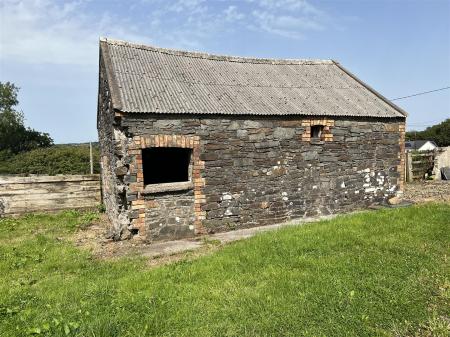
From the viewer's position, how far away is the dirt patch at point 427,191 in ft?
40.1

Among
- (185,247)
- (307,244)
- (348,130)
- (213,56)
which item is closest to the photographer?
(307,244)

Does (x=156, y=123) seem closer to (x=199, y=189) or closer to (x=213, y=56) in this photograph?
(x=199, y=189)

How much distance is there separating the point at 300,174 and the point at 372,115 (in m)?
3.26

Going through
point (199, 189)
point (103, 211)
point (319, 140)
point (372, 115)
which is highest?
point (372, 115)

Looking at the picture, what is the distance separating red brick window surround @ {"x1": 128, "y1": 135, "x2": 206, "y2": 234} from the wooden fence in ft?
17.7

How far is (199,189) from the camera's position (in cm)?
883

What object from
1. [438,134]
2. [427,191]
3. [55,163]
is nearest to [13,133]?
[55,163]

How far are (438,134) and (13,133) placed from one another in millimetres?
65965

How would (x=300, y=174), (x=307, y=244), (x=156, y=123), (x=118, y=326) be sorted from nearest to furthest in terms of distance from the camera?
1. (x=118, y=326)
2. (x=307, y=244)
3. (x=156, y=123)
4. (x=300, y=174)

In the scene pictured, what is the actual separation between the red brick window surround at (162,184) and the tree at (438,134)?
6455 cm

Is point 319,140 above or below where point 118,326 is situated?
above

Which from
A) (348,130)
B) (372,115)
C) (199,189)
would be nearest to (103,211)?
(199,189)

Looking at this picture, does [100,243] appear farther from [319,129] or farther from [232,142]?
[319,129]

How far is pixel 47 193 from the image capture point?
40.2 ft
